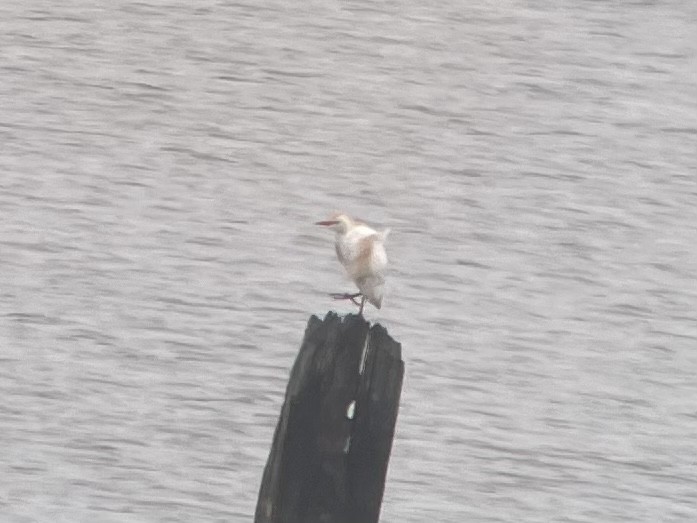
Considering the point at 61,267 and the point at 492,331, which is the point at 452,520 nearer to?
the point at 492,331

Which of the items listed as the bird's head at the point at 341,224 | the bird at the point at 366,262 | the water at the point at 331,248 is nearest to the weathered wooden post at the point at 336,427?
the bird at the point at 366,262

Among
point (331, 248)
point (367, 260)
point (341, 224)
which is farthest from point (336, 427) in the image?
point (331, 248)

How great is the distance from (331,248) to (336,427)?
4292mm

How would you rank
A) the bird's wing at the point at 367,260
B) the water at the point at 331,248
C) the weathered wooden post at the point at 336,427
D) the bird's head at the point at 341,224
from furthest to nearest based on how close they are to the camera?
the water at the point at 331,248, the bird's head at the point at 341,224, the bird's wing at the point at 367,260, the weathered wooden post at the point at 336,427

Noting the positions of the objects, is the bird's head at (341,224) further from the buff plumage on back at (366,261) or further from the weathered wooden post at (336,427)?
the weathered wooden post at (336,427)

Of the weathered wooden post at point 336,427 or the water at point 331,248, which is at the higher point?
the weathered wooden post at point 336,427

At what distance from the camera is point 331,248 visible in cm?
705

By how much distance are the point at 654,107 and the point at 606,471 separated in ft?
9.71

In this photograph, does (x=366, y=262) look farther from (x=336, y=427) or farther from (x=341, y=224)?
(x=336, y=427)

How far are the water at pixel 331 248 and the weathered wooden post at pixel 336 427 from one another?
225 centimetres

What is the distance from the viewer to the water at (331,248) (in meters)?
5.48

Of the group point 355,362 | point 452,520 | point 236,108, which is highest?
point 355,362

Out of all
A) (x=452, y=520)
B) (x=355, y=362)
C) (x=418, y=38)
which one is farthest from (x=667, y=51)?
(x=355, y=362)

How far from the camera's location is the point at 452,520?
16.8 ft
